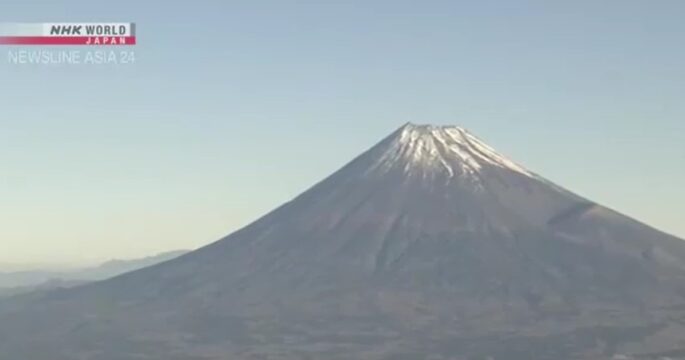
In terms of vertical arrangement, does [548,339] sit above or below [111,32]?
below

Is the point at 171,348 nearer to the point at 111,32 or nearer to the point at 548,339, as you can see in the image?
the point at 548,339

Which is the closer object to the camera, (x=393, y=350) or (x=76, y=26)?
(x=76, y=26)

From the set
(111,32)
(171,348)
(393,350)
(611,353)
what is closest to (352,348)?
(393,350)

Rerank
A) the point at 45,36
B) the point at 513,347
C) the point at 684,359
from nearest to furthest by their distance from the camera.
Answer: the point at 45,36
the point at 684,359
the point at 513,347

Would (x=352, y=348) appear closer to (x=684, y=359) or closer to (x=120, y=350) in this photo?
(x=120, y=350)

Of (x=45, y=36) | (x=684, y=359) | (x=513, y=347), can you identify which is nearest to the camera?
(x=45, y=36)

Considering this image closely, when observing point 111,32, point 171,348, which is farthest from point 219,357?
point 111,32

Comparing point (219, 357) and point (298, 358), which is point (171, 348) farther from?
point (298, 358)

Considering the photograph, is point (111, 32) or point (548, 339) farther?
point (548, 339)

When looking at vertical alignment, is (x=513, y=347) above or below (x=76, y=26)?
below
